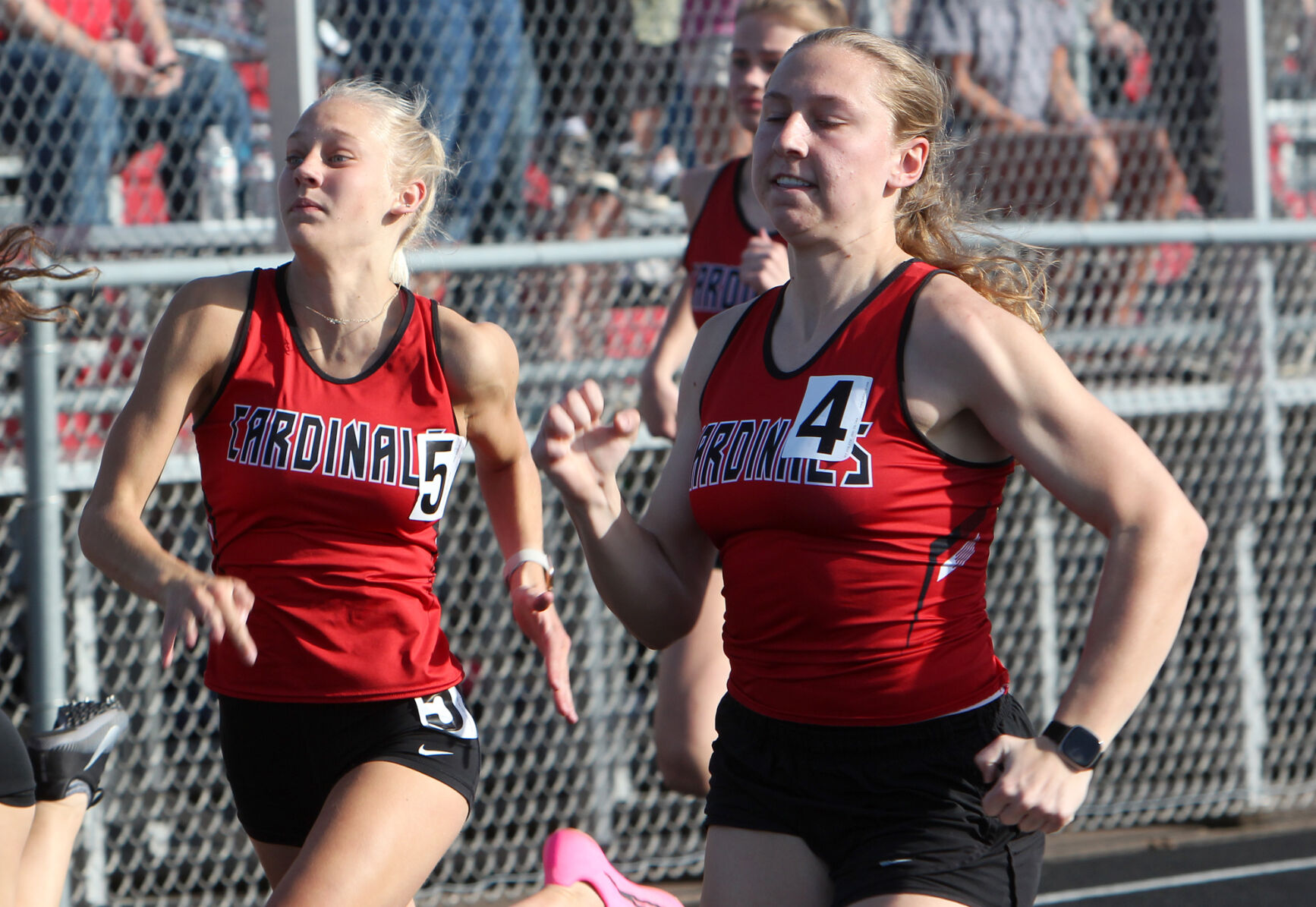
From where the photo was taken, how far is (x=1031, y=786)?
2.07 m

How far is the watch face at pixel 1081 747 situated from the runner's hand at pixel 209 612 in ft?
4.26

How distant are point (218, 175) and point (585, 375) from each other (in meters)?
1.56

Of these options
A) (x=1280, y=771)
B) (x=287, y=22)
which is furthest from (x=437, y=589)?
(x=1280, y=771)

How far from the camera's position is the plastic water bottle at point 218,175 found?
211 inches

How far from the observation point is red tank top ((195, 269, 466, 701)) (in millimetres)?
2793

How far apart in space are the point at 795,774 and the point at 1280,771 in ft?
15.6

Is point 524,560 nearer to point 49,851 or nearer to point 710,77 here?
point 49,851

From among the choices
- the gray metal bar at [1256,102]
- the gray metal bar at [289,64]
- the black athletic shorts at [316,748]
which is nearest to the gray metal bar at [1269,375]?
the gray metal bar at [1256,102]

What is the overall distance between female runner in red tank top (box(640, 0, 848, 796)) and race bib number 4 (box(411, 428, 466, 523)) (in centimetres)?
115

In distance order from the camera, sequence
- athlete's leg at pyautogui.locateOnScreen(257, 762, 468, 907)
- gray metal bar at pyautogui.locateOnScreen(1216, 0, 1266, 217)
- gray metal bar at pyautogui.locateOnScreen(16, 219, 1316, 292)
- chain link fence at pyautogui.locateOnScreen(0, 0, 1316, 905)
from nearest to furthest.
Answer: athlete's leg at pyautogui.locateOnScreen(257, 762, 468, 907) < gray metal bar at pyautogui.locateOnScreen(16, 219, 1316, 292) < chain link fence at pyautogui.locateOnScreen(0, 0, 1316, 905) < gray metal bar at pyautogui.locateOnScreen(1216, 0, 1266, 217)

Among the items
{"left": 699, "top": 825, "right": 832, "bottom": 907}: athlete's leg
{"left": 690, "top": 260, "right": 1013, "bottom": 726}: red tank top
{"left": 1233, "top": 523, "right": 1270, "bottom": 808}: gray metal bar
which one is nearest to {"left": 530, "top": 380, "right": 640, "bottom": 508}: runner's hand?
{"left": 690, "top": 260, "right": 1013, "bottom": 726}: red tank top

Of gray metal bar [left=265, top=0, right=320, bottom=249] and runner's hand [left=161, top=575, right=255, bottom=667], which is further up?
gray metal bar [left=265, top=0, right=320, bottom=249]

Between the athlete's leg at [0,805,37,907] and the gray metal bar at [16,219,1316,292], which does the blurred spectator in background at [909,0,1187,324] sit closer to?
the gray metal bar at [16,219,1316,292]

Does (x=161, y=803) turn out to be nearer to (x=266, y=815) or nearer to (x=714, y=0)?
(x=266, y=815)
